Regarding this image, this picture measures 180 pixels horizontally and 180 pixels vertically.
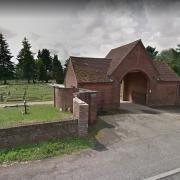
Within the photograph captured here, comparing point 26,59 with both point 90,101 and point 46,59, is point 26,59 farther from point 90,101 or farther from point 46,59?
point 90,101

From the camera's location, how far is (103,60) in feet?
59.4

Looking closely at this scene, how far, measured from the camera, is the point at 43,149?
6.43 metres

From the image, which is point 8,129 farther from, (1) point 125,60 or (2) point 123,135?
(1) point 125,60

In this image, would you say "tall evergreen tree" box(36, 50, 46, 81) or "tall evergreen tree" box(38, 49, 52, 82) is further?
"tall evergreen tree" box(38, 49, 52, 82)

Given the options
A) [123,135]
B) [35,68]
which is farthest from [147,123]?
[35,68]

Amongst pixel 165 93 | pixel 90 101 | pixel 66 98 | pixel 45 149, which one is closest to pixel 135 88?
pixel 165 93

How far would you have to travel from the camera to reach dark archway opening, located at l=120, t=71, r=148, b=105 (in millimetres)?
18708

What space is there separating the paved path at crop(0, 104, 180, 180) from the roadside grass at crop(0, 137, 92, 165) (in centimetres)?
35

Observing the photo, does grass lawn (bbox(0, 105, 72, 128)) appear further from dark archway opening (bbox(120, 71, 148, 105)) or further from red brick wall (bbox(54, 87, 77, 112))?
dark archway opening (bbox(120, 71, 148, 105))

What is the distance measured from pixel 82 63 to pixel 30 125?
1075 cm

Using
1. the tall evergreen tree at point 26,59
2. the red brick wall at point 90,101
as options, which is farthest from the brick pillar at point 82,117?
the tall evergreen tree at point 26,59

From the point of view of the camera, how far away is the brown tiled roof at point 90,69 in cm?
1507

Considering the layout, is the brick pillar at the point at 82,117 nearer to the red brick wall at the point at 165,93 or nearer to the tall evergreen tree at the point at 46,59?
the red brick wall at the point at 165,93

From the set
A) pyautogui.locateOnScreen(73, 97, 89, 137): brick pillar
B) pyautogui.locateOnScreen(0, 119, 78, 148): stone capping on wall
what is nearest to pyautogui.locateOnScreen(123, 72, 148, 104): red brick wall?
pyautogui.locateOnScreen(73, 97, 89, 137): brick pillar
